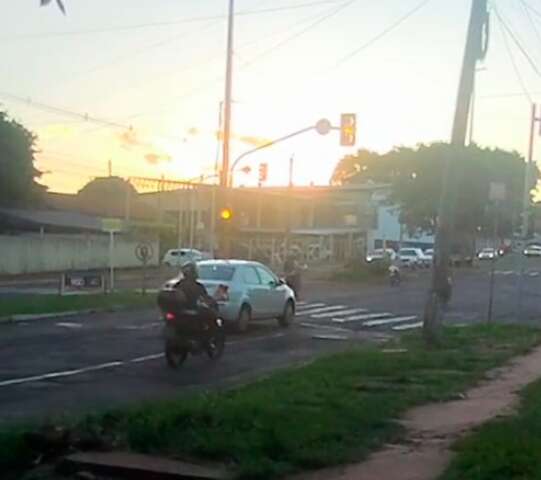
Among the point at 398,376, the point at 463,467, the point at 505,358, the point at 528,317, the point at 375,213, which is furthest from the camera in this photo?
the point at 375,213

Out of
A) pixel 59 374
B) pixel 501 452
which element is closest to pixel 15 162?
pixel 59 374

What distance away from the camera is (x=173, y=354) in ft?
60.6

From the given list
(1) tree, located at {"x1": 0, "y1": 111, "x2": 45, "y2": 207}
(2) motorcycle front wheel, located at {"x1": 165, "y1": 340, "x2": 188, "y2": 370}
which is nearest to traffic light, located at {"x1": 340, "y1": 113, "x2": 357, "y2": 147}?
(2) motorcycle front wheel, located at {"x1": 165, "y1": 340, "x2": 188, "y2": 370}

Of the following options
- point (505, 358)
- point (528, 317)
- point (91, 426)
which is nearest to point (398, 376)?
point (505, 358)

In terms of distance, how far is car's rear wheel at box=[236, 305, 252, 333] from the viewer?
2571 cm

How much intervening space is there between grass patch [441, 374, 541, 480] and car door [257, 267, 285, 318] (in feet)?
Result: 52.6

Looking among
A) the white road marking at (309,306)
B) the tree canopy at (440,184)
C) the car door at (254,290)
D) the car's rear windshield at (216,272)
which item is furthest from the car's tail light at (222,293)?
the tree canopy at (440,184)

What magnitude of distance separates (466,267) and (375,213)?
78.2ft

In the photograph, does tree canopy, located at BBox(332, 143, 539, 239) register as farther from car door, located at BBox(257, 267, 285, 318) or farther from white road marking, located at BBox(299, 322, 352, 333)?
car door, located at BBox(257, 267, 285, 318)

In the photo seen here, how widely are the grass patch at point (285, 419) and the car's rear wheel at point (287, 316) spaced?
11.6m

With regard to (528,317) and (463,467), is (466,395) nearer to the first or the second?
(463,467)

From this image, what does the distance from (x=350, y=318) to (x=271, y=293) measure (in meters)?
5.18

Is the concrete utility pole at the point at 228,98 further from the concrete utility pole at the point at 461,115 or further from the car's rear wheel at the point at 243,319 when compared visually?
the concrete utility pole at the point at 461,115

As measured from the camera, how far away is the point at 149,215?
299ft
